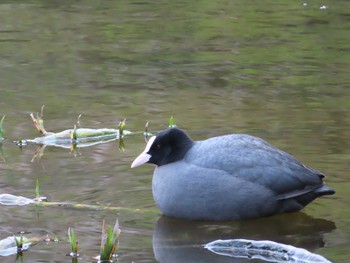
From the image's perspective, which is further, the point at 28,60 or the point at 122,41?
the point at 122,41

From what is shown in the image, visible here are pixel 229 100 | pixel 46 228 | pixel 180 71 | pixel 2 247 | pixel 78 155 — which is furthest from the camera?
pixel 180 71

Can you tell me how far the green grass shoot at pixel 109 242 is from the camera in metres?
5.76

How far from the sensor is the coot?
6.74 m

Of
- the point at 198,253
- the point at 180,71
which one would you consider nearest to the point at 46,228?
the point at 198,253

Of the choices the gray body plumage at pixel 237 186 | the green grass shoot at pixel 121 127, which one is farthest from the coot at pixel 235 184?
the green grass shoot at pixel 121 127

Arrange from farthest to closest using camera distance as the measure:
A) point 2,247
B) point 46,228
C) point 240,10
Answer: point 240,10 < point 46,228 < point 2,247

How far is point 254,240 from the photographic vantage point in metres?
6.38

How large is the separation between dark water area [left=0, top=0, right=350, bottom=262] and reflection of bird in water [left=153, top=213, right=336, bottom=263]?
13 mm

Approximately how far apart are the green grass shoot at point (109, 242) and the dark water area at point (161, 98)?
172 mm

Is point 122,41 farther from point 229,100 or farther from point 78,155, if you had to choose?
point 78,155

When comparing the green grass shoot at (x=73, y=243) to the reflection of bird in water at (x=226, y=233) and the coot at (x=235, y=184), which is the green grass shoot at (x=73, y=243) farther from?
the coot at (x=235, y=184)

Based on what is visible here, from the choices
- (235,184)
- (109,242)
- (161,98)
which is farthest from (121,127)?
(109,242)

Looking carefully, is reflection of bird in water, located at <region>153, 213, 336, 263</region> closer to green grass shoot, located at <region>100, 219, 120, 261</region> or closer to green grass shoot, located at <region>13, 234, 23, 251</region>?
green grass shoot, located at <region>100, 219, 120, 261</region>

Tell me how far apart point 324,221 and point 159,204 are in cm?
106
